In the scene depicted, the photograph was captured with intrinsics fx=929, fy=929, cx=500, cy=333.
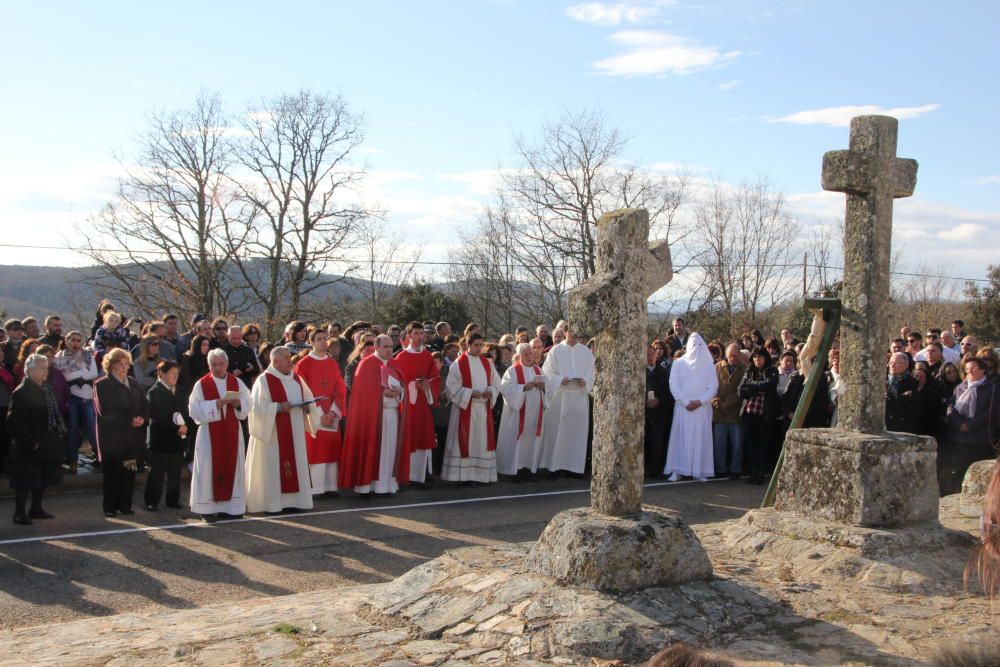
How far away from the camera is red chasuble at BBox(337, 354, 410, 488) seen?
10.9m

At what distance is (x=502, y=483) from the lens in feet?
40.0

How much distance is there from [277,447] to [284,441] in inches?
4.1

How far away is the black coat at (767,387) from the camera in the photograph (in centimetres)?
1231

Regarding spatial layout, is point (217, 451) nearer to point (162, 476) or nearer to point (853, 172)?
point (162, 476)

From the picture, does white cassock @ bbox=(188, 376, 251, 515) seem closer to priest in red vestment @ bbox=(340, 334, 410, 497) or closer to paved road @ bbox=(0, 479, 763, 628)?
paved road @ bbox=(0, 479, 763, 628)

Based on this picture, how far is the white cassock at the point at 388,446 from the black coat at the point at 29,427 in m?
3.41

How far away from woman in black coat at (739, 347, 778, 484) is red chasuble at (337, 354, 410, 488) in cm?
465

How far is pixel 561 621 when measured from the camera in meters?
4.66

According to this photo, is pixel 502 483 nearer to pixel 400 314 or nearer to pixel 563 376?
pixel 563 376

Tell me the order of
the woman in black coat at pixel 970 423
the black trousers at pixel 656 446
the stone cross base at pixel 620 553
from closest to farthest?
the stone cross base at pixel 620 553, the woman in black coat at pixel 970 423, the black trousers at pixel 656 446

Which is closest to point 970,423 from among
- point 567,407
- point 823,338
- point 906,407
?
point 906,407

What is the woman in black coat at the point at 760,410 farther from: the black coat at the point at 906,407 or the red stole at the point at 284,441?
the red stole at the point at 284,441

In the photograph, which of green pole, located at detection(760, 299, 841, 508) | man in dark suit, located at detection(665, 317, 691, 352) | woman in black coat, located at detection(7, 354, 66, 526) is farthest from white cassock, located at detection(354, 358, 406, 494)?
man in dark suit, located at detection(665, 317, 691, 352)

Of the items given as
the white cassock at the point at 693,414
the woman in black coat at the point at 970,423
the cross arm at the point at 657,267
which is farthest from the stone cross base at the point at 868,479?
the white cassock at the point at 693,414
